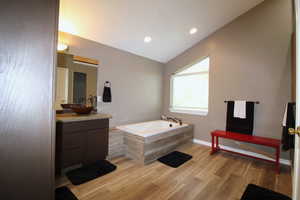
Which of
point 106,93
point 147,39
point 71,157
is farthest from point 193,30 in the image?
point 71,157

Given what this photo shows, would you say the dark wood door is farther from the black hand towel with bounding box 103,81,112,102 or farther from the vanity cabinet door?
the black hand towel with bounding box 103,81,112,102

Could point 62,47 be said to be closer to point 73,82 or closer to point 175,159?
point 73,82

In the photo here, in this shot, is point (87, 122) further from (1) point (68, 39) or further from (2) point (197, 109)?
(2) point (197, 109)

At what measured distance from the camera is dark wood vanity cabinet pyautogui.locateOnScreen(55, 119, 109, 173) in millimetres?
2004

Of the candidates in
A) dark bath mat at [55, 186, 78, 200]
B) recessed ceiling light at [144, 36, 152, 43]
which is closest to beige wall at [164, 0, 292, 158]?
recessed ceiling light at [144, 36, 152, 43]

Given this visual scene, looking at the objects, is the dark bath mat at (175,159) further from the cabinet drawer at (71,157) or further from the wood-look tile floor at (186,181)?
the cabinet drawer at (71,157)

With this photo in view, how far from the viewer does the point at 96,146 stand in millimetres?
2340

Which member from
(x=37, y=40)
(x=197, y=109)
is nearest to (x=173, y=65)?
(x=197, y=109)

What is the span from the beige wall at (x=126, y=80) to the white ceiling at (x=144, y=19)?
0.18m

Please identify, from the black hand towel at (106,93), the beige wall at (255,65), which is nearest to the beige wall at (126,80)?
the black hand towel at (106,93)

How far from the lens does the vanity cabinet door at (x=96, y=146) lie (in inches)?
88.1

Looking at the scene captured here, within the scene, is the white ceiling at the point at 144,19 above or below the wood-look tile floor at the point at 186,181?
above

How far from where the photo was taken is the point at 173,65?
14.1 feet

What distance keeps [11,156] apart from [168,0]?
278 centimetres
